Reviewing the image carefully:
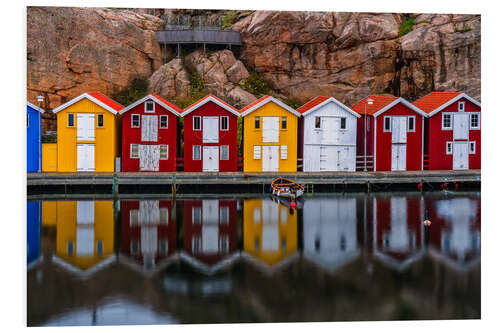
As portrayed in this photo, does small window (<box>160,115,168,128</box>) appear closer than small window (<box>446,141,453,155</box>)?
Yes

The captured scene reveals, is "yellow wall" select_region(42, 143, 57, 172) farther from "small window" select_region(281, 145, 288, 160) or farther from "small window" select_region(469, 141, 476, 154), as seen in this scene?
"small window" select_region(469, 141, 476, 154)

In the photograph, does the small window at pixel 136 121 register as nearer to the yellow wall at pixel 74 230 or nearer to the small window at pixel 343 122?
the yellow wall at pixel 74 230

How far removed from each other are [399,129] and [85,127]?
65.9ft

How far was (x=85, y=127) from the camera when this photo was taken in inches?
1491

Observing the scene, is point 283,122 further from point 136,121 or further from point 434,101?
point 434,101

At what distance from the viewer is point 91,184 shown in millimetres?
35969

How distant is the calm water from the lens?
17797 mm

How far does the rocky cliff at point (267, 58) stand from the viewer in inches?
1889

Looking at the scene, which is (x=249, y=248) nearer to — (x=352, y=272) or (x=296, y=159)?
(x=352, y=272)

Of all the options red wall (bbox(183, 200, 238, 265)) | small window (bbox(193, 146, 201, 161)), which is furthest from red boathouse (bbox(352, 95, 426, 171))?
red wall (bbox(183, 200, 238, 265))

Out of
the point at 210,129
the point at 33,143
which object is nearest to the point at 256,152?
the point at 210,129

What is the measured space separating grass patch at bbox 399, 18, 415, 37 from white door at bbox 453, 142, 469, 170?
15.1 metres

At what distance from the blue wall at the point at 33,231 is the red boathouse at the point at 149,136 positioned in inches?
286

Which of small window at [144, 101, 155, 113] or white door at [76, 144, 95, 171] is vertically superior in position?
small window at [144, 101, 155, 113]
